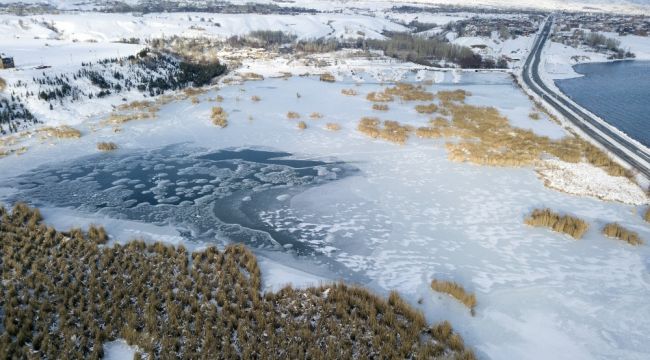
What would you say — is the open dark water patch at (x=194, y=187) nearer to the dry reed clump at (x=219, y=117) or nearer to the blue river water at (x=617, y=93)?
the dry reed clump at (x=219, y=117)

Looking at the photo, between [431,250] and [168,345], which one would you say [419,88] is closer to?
[431,250]

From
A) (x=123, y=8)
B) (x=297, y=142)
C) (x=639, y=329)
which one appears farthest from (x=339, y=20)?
(x=639, y=329)

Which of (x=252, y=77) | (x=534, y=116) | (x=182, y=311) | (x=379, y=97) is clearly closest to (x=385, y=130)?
(x=379, y=97)

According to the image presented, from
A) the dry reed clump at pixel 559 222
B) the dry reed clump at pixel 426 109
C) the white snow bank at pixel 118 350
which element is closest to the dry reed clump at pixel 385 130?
the dry reed clump at pixel 426 109

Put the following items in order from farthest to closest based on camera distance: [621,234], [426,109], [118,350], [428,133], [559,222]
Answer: [426,109]
[428,133]
[559,222]
[621,234]
[118,350]

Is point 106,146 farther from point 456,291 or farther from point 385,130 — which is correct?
point 456,291

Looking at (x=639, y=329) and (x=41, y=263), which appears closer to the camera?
(x=639, y=329)

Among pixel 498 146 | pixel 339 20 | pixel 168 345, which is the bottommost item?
pixel 168 345
